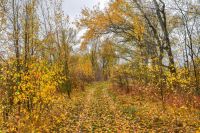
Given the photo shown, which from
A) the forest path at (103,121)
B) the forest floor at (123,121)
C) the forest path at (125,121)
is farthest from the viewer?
the forest path at (103,121)

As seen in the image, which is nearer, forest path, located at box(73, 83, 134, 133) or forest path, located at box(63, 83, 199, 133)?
forest path, located at box(63, 83, 199, 133)

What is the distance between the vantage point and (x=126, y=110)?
52.7ft

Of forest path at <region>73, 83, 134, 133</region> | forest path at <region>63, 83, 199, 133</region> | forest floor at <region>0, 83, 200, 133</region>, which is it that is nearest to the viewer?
forest floor at <region>0, 83, 200, 133</region>

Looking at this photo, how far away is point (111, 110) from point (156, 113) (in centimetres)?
294

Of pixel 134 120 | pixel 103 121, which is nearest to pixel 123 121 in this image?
pixel 134 120

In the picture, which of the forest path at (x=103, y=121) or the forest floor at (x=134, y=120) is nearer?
the forest floor at (x=134, y=120)

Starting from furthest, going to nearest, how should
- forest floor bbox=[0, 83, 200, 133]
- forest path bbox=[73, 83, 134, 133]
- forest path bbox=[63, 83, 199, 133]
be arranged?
forest path bbox=[73, 83, 134, 133] < forest path bbox=[63, 83, 199, 133] < forest floor bbox=[0, 83, 200, 133]

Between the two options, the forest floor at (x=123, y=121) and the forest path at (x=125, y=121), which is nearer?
the forest floor at (x=123, y=121)

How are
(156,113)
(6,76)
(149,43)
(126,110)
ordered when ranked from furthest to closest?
1. (149,43)
2. (126,110)
3. (156,113)
4. (6,76)

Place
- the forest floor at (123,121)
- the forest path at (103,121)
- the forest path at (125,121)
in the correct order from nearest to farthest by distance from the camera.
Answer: the forest floor at (123,121) → the forest path at (125,121) → the forest path at (103,121)

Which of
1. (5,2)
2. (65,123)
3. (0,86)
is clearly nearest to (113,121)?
(65,123)

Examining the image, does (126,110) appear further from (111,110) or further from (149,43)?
(149,43)

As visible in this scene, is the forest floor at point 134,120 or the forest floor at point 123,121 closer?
the forest floor at point 123,121

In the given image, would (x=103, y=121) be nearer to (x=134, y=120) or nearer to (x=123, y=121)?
(x=123, y=121)
